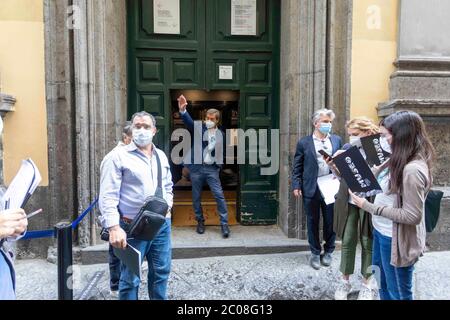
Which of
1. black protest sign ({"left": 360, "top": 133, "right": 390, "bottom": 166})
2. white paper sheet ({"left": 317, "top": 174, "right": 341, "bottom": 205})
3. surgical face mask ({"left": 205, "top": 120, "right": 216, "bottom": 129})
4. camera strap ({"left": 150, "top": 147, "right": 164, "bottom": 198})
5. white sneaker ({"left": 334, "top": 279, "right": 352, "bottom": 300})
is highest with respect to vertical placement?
surgical face mask ({"left": 205, "top": 120, "right": 216, "bottom": 129})

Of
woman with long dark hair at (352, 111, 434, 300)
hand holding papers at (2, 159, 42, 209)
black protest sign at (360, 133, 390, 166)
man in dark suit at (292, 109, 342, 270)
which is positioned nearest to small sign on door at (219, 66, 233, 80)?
man in dark suit at (292, 109, 342, 270)

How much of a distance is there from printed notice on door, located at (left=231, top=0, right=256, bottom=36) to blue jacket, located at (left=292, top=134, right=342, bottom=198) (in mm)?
2194

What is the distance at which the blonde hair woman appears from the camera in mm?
3316

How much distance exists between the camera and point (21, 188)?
1859 millimetres

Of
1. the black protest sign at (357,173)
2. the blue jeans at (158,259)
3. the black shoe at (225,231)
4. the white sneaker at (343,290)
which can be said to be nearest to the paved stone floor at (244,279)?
the white sneaker at (343,290)

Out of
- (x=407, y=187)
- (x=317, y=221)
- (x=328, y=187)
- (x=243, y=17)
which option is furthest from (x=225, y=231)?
(x=243, y=17)

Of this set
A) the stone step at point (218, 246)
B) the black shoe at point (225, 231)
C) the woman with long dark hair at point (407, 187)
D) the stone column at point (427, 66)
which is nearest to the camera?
the woman with long dark hair at point (407, 187)

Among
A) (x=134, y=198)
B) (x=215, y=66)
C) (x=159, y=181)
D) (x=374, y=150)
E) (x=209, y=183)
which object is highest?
(x=215, y=66)

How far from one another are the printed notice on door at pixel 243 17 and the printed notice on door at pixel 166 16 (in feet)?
2.78

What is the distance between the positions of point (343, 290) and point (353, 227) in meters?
0.65

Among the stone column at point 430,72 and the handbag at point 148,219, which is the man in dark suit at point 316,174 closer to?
the stone column at point 430,72

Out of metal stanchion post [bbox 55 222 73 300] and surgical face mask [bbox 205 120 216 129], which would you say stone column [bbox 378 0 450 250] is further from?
metal stanchion post [bbox 55 222 73 300]

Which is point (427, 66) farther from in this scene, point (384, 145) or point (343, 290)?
point (343, 290)

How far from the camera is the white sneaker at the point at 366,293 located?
3.36 metres
